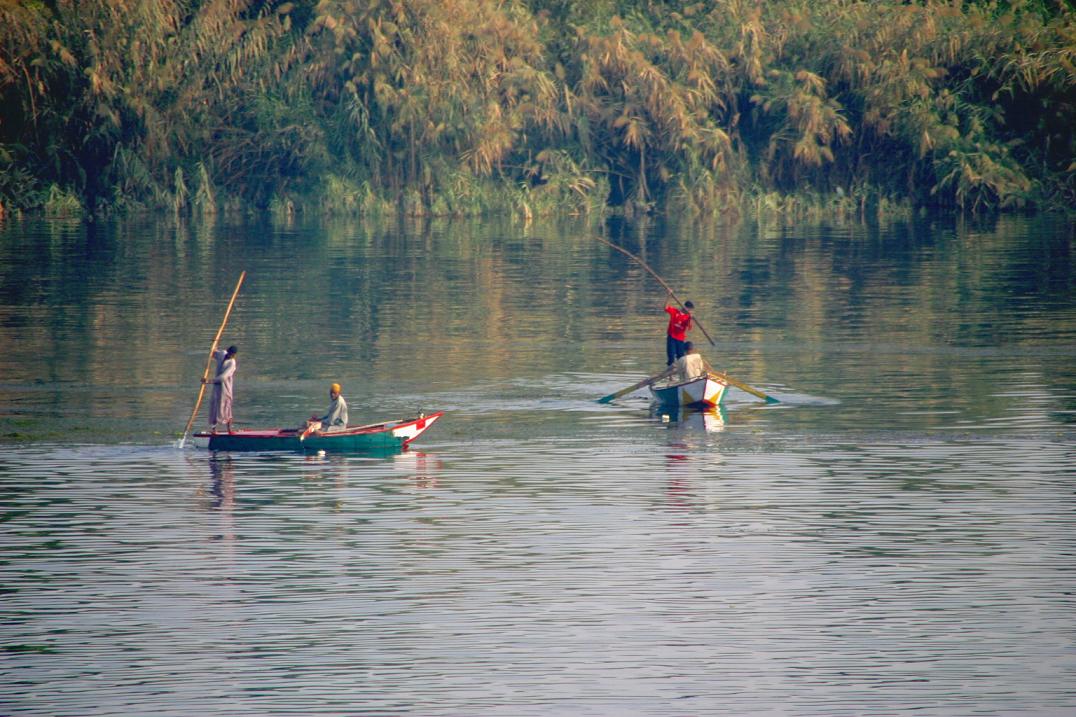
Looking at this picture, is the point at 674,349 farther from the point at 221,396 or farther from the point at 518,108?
the point at 518,108

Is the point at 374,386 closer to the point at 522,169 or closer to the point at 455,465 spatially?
the point at 455,465

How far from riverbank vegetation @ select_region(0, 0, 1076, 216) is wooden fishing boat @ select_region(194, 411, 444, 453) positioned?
56380 mm

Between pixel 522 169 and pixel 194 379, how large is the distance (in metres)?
53.8

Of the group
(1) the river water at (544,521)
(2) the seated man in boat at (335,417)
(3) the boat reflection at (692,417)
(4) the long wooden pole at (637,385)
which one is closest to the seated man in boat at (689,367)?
(4) the long wooden pole at (637,385)

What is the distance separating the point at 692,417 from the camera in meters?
31.5

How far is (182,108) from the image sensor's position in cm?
8406

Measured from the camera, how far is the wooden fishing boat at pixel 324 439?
27.4 m

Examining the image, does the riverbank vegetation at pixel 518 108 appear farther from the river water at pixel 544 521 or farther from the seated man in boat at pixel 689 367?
the seated man in boat at pixel 689 367

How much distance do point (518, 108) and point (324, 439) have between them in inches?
2360

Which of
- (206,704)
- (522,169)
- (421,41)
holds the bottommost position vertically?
(206,704)

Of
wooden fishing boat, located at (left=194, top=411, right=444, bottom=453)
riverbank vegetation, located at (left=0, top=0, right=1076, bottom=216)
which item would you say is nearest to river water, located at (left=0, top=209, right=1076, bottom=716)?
wooden fishing boat, located at (left=194, top=411, right=444, bottom=453)

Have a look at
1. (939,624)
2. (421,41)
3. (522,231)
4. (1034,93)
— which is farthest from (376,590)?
(1034,93)

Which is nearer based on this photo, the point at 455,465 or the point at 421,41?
the point at 455,465

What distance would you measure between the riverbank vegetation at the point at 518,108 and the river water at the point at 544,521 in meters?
36.3
